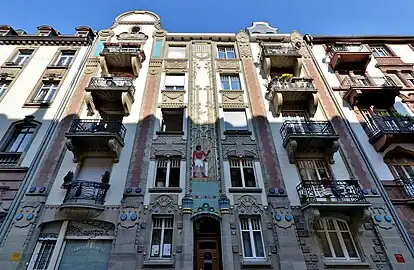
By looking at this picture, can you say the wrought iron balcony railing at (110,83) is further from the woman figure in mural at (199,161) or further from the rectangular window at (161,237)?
the rectangular window at (161,237)

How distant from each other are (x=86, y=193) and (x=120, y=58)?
9.64 meters

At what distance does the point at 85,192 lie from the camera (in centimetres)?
1148

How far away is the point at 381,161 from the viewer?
13.3 m

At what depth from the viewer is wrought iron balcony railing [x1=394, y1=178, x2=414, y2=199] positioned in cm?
1209

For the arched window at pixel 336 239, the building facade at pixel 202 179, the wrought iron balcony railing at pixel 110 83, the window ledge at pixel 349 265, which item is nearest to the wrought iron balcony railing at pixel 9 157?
the building facade at pixel 202 179

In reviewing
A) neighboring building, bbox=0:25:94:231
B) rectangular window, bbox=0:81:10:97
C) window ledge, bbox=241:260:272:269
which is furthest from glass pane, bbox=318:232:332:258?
rectangular window, bbox=0:81:10:97

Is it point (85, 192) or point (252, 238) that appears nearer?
point (252, 238)

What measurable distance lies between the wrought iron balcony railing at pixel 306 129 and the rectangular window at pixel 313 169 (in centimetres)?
145

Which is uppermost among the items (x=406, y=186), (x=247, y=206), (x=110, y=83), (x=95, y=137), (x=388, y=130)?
(x=110, y=83)

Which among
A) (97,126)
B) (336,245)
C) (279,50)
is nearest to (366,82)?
(279,50)

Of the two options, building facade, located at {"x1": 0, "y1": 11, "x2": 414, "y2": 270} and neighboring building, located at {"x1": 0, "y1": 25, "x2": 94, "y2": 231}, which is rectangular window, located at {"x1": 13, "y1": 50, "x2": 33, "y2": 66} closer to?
neighboring building, located at {"x1": 0, "y1": 25, "x2": 94, "y2": 231}

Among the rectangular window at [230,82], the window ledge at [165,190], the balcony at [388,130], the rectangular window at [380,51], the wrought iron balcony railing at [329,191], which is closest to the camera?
the wrought iron balcony railing at [329,191]

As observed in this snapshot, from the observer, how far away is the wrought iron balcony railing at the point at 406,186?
39.7ft

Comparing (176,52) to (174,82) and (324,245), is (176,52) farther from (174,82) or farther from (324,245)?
(324,245)
